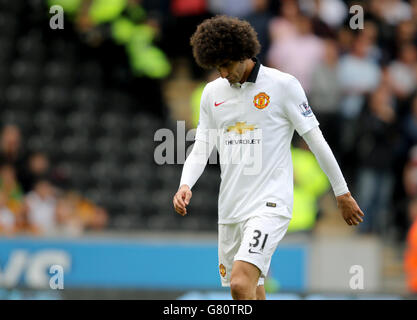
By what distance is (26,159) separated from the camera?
35.8 ft

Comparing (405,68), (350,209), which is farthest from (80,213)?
(350,209)

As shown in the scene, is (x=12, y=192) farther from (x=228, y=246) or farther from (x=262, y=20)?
(x=228, y=246)

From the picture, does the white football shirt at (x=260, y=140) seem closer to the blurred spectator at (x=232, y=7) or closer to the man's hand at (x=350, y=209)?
the man's hand at (x=350, y=209)

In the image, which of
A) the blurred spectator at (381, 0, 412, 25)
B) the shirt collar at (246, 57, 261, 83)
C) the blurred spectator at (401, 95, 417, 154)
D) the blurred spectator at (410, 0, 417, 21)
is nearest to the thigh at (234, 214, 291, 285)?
the shirt collar at (246, 57, 261, 83)

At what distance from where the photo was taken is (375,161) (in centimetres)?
1046

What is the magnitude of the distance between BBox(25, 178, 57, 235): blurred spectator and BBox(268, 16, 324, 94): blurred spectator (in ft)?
10.8

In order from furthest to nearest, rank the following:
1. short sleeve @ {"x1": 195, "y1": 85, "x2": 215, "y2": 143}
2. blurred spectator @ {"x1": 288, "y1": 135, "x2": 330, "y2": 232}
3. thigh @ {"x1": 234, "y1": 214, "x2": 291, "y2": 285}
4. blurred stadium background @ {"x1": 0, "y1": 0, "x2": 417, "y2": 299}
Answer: blurred spectator @ {"x1": 288, "y1": 135, "x2": 330, "y2": 232} → blurred stadium background @ {"x1": 0, "y1": 0, "x2": 417, "y2": 299} → short sleeve @ {"x1": 195, "y1": 85, "x2": 215, "y2": 143} → thigh @ {"x1": 234, "y1": 214, "x2": 291, "y2": 285}

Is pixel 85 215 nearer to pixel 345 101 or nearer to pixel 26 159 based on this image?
pixel 26 159

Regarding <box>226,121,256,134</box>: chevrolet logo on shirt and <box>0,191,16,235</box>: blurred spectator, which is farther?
<box>0,191,16,235</box>: blurred spectator

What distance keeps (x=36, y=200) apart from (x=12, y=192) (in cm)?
37

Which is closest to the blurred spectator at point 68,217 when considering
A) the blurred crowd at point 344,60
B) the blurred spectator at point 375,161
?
the blurred crowd at point 344,60

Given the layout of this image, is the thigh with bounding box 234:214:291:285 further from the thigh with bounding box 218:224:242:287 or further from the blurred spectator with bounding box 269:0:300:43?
the blurred spectator with bounding box 269:0:300:43

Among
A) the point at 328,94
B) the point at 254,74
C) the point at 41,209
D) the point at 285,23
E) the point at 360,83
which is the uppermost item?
the point at 285,23

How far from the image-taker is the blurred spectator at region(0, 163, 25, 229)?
10500 millimetres
